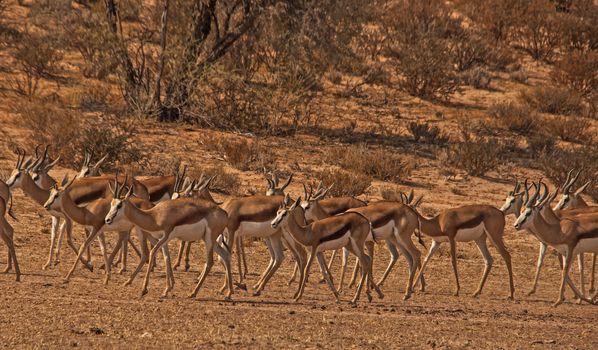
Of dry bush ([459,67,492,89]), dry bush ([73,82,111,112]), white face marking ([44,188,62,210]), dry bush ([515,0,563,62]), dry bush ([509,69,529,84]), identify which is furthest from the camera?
dry bush ([515,0,563,62])

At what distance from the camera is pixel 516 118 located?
25688 millimetres

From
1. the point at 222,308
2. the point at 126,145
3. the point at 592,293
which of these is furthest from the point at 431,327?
the point at 126,145

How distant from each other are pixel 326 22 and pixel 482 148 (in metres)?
4.33

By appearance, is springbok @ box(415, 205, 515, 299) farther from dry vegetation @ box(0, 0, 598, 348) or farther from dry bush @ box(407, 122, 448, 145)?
dry bush @ box(407, 122, 448, 145)

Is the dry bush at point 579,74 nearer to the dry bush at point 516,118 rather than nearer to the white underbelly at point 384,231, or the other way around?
the dry bush at point 516,118

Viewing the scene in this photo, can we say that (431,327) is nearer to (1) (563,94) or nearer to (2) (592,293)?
(2) (592,293)

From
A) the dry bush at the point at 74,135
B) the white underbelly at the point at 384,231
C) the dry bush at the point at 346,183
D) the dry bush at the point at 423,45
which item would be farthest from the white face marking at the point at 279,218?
the dry bush at the point at 423,45

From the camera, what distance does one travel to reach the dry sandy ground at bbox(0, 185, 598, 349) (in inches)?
376

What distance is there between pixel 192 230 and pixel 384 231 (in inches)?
98.9

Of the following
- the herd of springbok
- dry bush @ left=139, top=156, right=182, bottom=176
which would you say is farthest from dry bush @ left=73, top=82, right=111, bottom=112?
the herd of springbok

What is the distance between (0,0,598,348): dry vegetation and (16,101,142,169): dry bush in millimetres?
39

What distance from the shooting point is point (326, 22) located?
23.0 metres

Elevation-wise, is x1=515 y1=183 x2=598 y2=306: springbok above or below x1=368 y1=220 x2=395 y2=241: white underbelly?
above

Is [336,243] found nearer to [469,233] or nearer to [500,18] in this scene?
[469,233]
